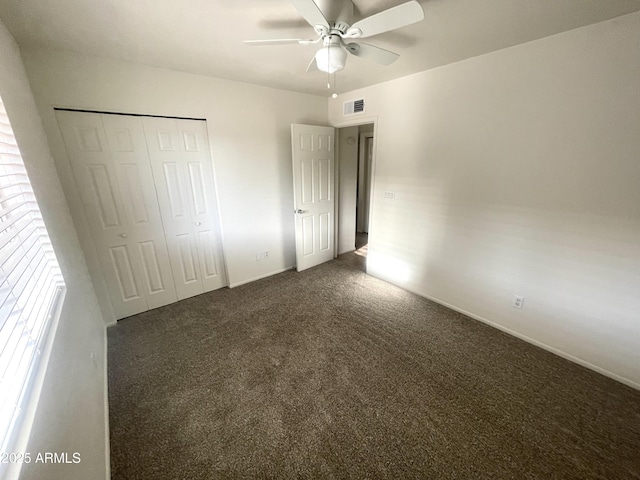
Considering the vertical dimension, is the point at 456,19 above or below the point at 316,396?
above

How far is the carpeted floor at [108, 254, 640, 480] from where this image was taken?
4.33 ft

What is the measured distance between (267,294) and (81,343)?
1733 mm

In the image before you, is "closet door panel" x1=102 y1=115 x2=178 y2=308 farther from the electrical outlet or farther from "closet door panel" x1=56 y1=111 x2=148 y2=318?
the electrical outlet

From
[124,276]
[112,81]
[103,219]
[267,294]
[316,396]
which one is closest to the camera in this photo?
[316,396]

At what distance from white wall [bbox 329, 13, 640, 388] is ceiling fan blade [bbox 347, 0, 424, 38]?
1294 millimetres

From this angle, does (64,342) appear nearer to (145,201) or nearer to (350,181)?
(145,201)

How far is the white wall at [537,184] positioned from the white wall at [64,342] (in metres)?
2.91

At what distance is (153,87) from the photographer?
227 cm

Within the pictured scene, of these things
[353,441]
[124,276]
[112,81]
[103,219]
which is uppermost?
[112,81]

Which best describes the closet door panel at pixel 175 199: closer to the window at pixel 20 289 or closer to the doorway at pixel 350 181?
the window at pixel 20 289

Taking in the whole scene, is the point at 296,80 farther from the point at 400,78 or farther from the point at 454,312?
the point at 454,312

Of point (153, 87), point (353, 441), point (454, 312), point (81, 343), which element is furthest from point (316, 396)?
→ point (153, 87)

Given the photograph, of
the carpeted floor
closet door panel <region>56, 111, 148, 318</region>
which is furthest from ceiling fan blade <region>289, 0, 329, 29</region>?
the carpeted floor

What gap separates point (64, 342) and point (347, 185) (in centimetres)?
368
